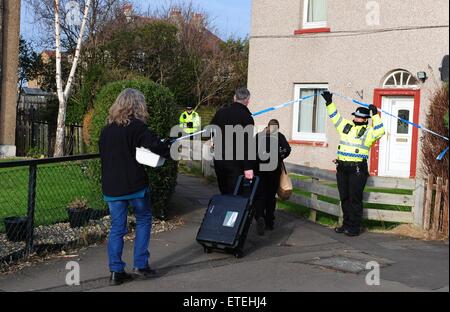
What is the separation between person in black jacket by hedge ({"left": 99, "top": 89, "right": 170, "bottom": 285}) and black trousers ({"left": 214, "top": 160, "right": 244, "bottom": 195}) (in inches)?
67.4

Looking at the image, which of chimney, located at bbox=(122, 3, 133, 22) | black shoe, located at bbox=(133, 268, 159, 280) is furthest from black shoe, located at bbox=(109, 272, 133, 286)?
chimney, located at bbox=(122, 3, 133, 22)

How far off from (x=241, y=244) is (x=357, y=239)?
2182 millimetres

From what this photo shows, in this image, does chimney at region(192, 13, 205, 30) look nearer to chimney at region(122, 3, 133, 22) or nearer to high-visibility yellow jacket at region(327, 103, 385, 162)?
chimney at region(122, 3, 133, 22)

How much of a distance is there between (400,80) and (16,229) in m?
11.4

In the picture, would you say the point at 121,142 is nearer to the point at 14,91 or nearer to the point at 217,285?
the point at 217,285

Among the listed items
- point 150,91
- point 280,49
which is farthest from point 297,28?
point 150,91

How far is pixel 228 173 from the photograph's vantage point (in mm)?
7758

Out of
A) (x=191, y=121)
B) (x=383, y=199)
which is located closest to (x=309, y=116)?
(x=191, y=121)

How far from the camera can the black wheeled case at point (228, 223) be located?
689 cm

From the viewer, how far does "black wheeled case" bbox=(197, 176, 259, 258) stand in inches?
271

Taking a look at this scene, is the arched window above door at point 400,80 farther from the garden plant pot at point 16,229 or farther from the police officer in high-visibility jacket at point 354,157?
the garden plant pot at point 16,229

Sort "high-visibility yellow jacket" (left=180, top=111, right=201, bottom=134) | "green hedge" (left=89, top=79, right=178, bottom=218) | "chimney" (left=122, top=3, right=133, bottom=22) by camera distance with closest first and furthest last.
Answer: "green hedge" (left=89, top=79, right=178, bottom=218) < "high-visibility yellow jacket" (left=180, top=111, right=201, bottom=134) < "chimney" (left=122, top=3, right=133, bottom=22)

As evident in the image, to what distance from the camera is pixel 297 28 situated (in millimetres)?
17125

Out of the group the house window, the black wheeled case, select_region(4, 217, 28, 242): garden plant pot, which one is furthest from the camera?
the house window
